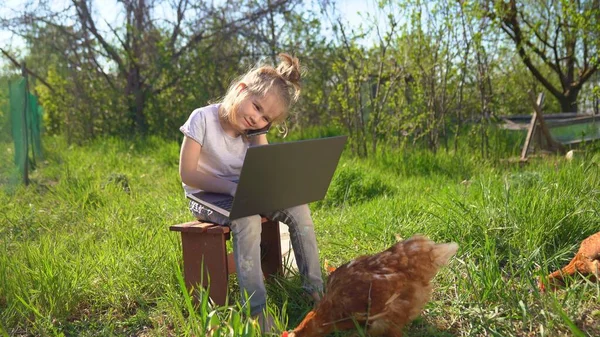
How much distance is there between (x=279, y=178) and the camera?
2609mm

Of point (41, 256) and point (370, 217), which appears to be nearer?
point (41, 256)

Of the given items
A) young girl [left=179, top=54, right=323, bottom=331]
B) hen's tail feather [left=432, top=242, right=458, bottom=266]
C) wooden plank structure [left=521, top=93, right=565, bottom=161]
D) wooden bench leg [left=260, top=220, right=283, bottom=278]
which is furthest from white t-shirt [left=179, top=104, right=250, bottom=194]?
wooden plank structure [left=521, top=93, right=565, bottom=161]

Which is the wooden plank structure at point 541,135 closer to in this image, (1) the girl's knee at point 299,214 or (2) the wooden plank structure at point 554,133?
(2) the wooden plank structure at point 554,133

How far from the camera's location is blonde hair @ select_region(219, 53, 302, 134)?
2969mm

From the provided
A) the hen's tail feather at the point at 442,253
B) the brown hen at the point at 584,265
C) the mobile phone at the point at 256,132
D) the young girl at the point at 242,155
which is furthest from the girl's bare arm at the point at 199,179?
the brown hen at the point at 584,265

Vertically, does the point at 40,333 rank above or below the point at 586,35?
below

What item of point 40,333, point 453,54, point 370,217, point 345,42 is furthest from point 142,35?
point 40,333

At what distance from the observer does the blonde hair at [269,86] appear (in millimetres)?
2969

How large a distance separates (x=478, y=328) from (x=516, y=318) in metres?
0.17

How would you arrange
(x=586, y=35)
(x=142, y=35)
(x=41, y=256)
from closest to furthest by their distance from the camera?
1. (x=41, y=256)
2. (x=586, y=35)
3. (x=142, y=35)

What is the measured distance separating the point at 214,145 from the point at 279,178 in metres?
0.56

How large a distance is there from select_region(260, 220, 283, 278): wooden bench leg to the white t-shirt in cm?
35

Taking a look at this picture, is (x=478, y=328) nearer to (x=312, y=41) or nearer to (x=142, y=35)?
(x=312, y=41)

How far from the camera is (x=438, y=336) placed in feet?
8.03
